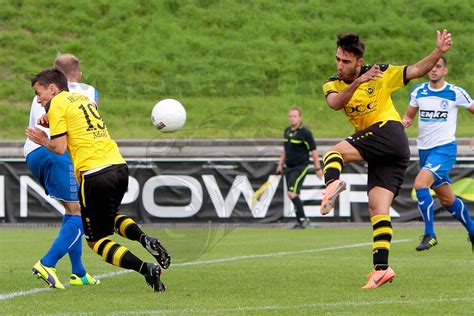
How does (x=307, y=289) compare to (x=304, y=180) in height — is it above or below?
above

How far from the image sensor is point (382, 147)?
816 centimetres

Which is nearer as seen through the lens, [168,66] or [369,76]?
[369,76]

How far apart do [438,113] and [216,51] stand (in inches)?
677

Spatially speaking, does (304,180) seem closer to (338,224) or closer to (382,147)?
(338,224)

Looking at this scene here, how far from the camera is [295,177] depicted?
1791 centimetres

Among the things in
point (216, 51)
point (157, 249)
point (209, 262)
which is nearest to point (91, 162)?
point (157, 249)

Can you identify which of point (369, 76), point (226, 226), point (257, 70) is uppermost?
point (369, 76)

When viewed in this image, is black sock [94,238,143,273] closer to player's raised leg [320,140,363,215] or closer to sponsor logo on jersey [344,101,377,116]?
player's raised leg [320,140,363,215]

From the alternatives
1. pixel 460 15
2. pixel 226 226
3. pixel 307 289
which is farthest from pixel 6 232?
pixel 460 15

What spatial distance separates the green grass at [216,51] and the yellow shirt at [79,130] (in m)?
15.7

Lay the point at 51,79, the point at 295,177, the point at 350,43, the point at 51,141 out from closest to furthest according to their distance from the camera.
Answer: the point at 51,141, the point at 51,79, the point at 350,43, the point at 295,177

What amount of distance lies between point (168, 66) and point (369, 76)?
69.3 ft

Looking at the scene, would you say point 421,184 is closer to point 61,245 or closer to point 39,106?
point 61,245

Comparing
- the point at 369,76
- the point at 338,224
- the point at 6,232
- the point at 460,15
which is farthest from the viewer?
the point at 460,15
